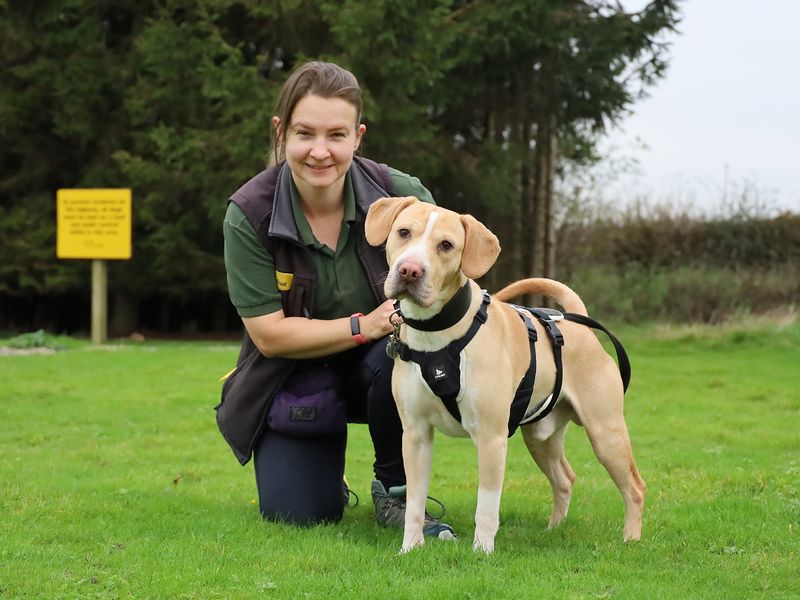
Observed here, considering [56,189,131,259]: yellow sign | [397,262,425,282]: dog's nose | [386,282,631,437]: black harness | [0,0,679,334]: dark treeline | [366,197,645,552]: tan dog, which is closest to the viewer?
[397,262,425,282]: dog's nose

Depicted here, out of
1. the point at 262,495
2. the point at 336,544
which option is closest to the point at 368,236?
the point at 336,544

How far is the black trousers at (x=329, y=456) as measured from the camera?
489 centimetres

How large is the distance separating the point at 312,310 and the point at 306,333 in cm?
26

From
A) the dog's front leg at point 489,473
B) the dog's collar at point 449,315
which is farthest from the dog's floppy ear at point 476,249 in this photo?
the dog's front leg at point 489,473

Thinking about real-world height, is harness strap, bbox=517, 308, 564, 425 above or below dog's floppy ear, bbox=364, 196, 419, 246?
below

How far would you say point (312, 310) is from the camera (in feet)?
15.9

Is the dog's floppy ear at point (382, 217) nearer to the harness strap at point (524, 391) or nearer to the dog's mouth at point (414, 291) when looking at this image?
the dog's mouth at point (414, 291)

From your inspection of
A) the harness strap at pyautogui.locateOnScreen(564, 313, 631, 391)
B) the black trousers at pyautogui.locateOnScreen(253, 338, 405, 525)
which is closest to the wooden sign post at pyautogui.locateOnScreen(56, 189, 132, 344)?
the black trousers at pyautogui.locateOnScreen(253, 338, 405, 525)

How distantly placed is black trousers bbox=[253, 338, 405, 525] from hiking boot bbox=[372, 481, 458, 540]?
0.07 metres

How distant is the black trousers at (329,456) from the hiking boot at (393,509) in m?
0.07

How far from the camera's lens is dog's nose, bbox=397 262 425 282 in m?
3.66

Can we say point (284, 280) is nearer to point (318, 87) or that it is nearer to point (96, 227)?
point (318, 87)

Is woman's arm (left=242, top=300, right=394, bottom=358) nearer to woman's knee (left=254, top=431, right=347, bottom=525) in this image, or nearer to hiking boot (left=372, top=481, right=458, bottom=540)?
woman's knee (left=254, top=431, right=347, bottom=525)

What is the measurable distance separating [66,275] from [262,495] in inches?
555
